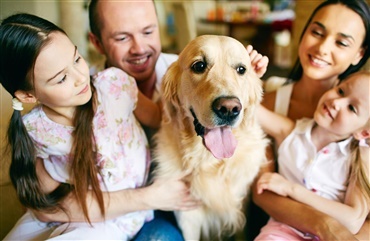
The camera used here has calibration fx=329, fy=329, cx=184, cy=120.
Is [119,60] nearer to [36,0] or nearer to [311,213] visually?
[36,0]

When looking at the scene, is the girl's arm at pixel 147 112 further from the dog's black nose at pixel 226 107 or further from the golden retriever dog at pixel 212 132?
the dog's black nose at pixel 226 107

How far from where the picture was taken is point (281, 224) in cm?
A: 129

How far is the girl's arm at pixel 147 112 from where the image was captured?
1.42 m

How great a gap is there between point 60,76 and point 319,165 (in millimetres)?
1009

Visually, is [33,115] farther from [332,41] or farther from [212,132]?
[332,41]

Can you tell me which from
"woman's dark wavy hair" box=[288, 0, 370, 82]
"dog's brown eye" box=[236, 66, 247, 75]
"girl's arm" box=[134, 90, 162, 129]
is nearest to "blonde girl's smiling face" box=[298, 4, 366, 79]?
"woman's dark wavy hair" box=[288, 0, 370, 82]

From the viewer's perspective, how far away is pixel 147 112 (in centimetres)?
144

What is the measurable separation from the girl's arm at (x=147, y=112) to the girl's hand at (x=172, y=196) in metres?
0.27

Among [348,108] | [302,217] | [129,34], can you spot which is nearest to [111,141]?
[129,34]

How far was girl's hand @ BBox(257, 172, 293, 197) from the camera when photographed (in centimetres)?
128

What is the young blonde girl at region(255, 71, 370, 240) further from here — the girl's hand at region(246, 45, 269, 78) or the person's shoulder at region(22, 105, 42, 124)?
the person's shoulder at region(22, 105, 42, 124)

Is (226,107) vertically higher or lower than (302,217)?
higher

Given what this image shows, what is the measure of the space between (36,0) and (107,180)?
81 centimetres

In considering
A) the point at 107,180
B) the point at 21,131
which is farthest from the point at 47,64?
the point at 107,180
